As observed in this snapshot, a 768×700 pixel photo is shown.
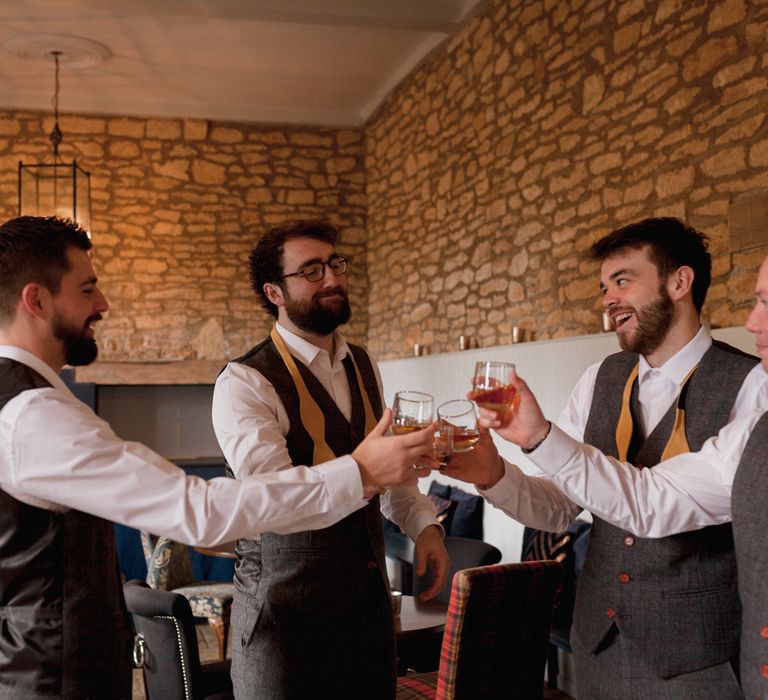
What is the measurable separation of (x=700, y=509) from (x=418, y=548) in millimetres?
889

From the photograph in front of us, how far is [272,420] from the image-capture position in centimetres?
227

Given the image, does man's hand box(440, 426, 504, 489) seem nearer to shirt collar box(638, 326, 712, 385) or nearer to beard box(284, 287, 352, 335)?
shirt collar box(638, 326, 712, 385)

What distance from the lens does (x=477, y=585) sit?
2271mm

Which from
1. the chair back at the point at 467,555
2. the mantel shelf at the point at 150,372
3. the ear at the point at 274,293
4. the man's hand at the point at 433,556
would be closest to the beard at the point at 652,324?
the man's hand at the point at 433,556

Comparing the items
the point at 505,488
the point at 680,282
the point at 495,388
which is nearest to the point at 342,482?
the point at 495,388

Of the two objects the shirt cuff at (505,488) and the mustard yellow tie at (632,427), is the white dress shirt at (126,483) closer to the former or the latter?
the shirt cuff at (505,488)

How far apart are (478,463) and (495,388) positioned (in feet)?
1.00

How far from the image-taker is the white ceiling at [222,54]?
6.45 meters

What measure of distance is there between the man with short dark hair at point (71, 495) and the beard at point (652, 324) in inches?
27.0

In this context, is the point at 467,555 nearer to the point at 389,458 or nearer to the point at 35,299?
the point at 389,458

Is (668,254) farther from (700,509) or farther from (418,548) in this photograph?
(418,548)

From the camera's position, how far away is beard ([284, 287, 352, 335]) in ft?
8.34

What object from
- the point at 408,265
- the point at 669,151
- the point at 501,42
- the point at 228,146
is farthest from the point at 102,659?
the point at 228,146

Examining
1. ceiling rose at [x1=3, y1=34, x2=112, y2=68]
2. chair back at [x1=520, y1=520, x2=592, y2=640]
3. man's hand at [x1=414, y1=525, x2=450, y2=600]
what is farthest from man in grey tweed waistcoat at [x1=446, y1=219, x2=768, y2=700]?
ceiling rose at [x1=3, y1=34, x2=112, y2=68]
